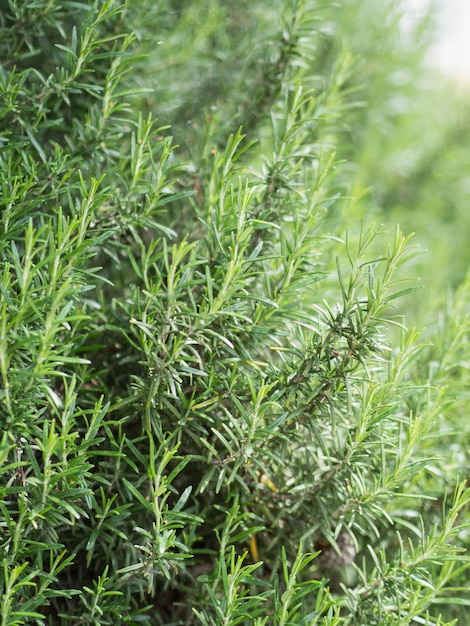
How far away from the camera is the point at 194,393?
0.45m

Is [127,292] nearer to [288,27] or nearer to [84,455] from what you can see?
[84,455]

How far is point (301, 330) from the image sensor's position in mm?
452

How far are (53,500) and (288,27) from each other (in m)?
0.50

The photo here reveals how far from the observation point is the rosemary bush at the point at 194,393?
39 cm

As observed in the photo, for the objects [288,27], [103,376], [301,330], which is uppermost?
[288,27]

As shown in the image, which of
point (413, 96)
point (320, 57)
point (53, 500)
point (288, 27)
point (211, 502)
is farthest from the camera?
point (413, 96)

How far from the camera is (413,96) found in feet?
3.77

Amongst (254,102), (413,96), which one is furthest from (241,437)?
(413,96)

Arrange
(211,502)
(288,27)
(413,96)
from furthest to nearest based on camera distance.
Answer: (413,96) → (288,27) → (211,502)

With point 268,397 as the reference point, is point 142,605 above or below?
below

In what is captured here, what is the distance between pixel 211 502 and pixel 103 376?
0.14m

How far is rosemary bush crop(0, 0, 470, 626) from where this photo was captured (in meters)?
0.39

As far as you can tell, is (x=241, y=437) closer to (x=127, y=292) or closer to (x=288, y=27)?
(x=127, y=292)

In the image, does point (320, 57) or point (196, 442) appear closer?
point (196, 442)
